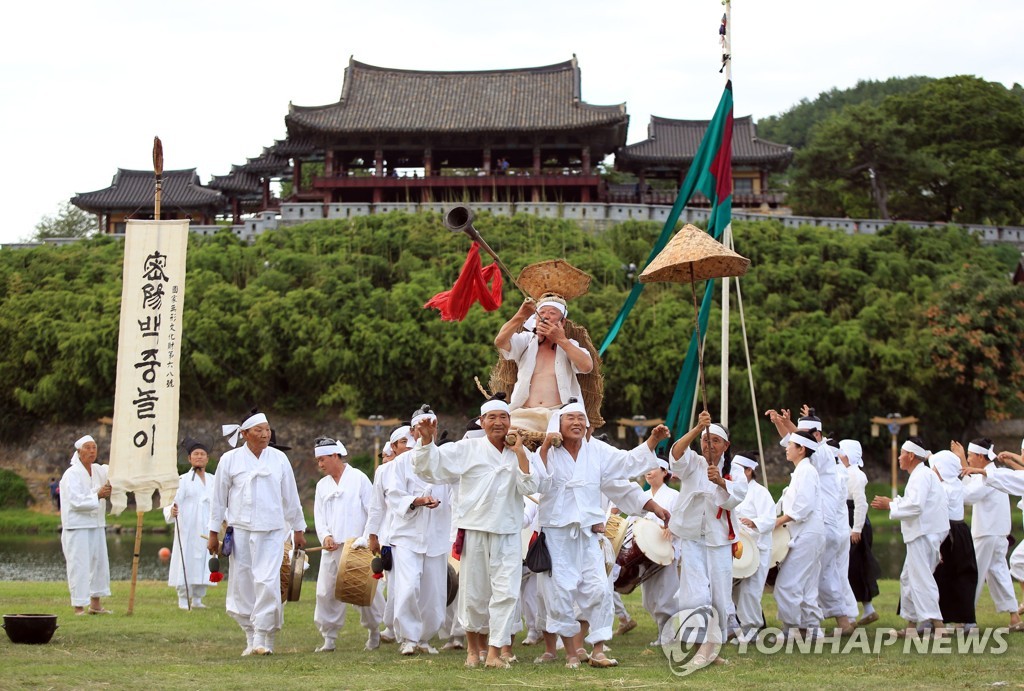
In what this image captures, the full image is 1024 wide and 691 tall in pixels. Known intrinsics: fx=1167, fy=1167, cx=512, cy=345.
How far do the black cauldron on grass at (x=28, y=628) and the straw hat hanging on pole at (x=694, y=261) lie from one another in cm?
507

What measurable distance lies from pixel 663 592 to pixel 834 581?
1.87 metres

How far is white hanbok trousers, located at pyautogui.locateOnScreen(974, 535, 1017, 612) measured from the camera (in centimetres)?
1077

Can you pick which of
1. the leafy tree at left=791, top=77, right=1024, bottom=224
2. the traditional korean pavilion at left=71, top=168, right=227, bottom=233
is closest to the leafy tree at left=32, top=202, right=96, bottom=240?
the traditional korean pavilion at left=71, top=168, right=227, bottom=233

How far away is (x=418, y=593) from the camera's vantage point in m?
9.02

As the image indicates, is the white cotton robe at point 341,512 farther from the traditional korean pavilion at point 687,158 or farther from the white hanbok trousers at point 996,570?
the traditional korean pavilion at point 687,158

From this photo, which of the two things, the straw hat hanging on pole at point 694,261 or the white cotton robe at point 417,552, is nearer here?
the straw hat hanging on pole at point 694,261

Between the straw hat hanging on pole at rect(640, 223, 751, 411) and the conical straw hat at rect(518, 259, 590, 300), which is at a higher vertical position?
the straw hat hanging on pole at rect(640, 223, 751, 411)

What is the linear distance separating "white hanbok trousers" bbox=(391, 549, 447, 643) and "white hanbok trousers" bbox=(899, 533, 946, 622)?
408 centimetres

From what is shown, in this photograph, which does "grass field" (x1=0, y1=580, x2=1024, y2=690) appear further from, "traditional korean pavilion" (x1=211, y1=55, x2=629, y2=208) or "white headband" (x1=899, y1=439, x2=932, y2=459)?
"traditional korean pavilion" (x1=211, y1=55, x2=629, y2=208)

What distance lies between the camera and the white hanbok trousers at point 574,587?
7793 mm

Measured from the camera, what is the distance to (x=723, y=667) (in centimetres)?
763

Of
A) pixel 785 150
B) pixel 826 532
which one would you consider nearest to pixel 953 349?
pixel 785 150

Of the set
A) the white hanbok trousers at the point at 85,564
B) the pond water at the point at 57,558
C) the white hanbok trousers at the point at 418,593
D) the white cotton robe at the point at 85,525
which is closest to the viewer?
the white hanbok trousers at the point at 418,593

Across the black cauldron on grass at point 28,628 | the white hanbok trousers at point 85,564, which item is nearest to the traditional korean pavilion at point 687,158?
the white hanbok trousers at point 85,564
